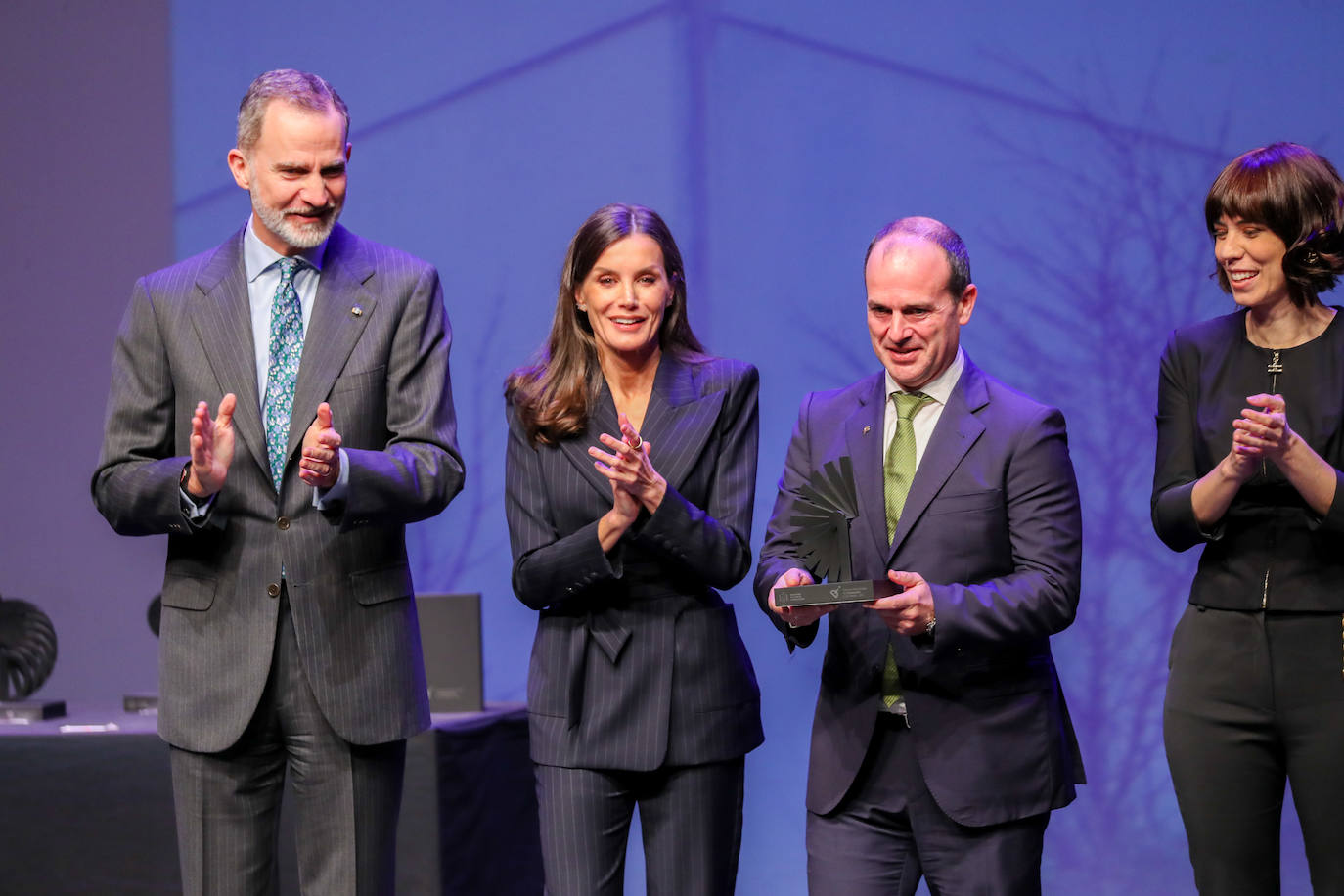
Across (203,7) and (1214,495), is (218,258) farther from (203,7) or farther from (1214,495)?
(203,7)

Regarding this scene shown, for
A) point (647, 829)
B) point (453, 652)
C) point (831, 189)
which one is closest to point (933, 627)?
point (647, 829)

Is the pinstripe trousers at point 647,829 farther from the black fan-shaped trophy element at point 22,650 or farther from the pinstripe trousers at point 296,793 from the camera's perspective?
the black fan-shaped trophy element at point 22,650

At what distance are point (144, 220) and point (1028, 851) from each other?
389 centimetres

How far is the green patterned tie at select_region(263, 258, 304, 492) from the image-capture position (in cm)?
241

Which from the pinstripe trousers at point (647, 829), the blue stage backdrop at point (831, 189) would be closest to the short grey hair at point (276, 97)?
the pinstripe trousers at point (647, 829)

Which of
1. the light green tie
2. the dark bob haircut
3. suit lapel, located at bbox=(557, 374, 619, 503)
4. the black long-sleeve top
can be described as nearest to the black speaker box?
suit lapel, located at bbox=(557, 374, 619, 503)

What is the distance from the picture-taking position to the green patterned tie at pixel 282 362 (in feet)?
7.89

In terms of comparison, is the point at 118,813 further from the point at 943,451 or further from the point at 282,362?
the point at 943,451

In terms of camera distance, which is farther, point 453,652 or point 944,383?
point 453,652

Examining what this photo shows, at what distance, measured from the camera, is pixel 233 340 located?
242 cm

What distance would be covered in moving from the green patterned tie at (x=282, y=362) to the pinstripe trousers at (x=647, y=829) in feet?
2.49

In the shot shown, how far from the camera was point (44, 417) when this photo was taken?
495 centimetres

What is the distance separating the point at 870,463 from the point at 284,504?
1020mm

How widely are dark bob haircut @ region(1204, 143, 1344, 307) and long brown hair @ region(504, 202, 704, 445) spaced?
1052 mm
